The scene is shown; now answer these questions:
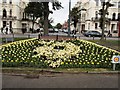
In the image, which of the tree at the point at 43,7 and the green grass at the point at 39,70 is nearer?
the green grass at the point at 39,70

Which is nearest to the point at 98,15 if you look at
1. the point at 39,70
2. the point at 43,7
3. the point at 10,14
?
the point at 10,14

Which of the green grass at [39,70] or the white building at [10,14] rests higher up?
the white building at [10,14]

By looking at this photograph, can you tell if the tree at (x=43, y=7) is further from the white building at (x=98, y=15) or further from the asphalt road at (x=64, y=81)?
the white building at (x=98, y=15)

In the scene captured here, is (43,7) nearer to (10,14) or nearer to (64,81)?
(64,81)

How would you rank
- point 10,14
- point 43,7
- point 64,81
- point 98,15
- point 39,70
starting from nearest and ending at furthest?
point 64,81
point 39,70
point 43,7
point 10,14
point 98,15

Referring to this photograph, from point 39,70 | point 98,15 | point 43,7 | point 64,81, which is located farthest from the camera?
point 98,15

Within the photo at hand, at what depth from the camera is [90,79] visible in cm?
923

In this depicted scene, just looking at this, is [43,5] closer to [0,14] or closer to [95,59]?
[95,59]

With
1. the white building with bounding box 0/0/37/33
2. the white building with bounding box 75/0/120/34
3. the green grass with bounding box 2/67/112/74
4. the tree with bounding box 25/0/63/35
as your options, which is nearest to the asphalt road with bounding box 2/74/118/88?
the green grass with bounding box 2/67/112/74

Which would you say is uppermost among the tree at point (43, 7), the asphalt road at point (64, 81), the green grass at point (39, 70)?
the tree at point (43, 7)

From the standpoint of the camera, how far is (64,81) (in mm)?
8805

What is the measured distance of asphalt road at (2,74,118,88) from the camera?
8.13 meters

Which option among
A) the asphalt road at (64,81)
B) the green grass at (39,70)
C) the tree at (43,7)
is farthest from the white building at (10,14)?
the asphalt road at (64,81)

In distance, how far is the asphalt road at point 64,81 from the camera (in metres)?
8.13
